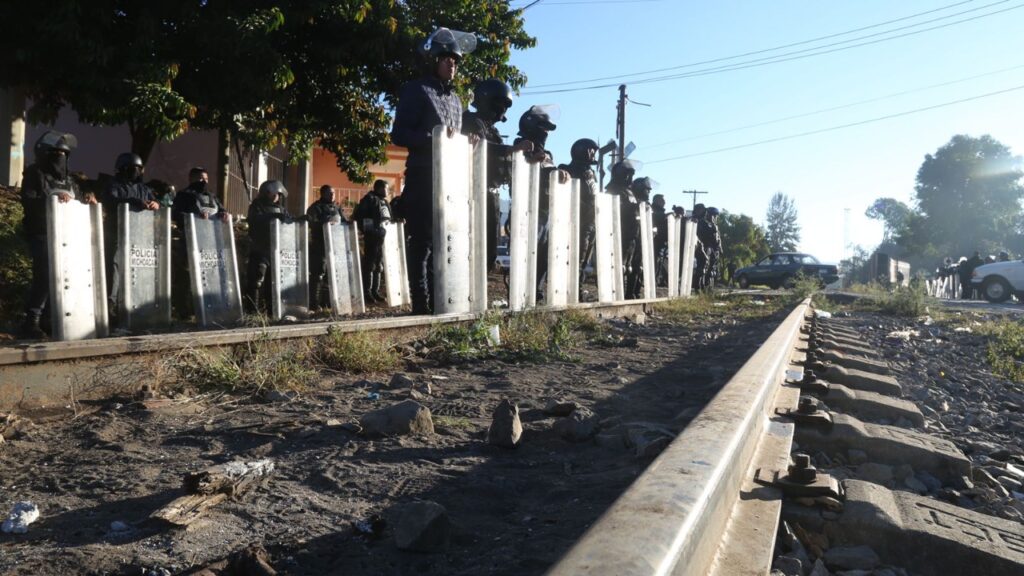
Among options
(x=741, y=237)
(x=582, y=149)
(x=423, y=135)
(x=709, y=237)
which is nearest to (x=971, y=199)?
(x=741, y=237)

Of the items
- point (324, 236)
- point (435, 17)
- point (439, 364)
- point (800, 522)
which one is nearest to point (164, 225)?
point (324, 236)

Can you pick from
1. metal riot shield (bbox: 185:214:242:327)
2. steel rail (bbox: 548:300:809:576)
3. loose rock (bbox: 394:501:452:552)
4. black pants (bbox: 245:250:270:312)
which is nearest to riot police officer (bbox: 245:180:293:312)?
black pants (bbox: 245:250:270:312)

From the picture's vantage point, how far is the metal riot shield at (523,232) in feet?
24.6

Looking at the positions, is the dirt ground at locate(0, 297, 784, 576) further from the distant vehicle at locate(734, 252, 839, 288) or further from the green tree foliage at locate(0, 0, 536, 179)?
the distant vehicle at locate(734, 252, 839, 288)

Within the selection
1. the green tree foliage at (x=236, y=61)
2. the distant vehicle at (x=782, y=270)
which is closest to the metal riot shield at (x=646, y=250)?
the green tree foliage at (x=236, y=61)

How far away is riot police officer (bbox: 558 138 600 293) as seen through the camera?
10.2 metres

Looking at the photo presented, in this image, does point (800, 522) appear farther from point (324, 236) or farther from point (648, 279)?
point (648, 279)

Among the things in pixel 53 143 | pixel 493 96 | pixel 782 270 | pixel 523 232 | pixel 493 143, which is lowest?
pixel 782 270

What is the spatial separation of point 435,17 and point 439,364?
910 centimetres

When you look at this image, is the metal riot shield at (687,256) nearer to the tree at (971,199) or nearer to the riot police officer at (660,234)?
the riot police officer at (660,234)

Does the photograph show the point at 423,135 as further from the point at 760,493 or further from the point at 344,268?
the point at 760,493

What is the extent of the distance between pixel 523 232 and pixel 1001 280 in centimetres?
2200

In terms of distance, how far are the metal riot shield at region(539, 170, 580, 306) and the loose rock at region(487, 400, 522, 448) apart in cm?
517

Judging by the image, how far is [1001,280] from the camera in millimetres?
24047
